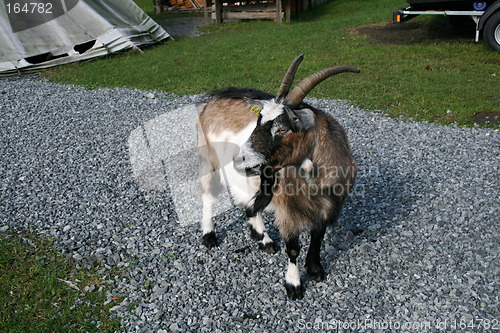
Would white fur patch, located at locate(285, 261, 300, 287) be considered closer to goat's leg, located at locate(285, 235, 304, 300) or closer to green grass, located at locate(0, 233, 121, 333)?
goat's leg, located at locate(285, 235, 304, 300)

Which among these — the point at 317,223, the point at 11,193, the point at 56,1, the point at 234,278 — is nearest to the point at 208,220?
the point at 234,278

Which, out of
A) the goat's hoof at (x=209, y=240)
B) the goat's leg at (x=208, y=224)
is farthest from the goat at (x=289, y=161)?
the goat's hoof at (x=209, y=240)

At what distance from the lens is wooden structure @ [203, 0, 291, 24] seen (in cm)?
2003

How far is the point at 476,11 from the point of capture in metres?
12.5

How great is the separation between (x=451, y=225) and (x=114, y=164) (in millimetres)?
5012

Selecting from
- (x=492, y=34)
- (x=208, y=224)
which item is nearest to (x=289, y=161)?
(x=208, y=224)

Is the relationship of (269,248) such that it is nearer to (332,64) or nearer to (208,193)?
(208,193)

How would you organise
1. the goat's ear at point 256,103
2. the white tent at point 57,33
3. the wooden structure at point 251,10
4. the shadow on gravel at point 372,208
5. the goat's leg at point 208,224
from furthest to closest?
1. the wooden structure at point 251,10
2. the white tent at point 57,33
3. the goat's leg at point 208,224
4. the shadow on gravel at point 372,208
5. the goat's ear at point 256,103

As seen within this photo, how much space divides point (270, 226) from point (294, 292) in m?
1.33

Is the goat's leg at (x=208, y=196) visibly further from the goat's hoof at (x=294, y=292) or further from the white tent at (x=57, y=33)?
the white tent at (x=57, y=33)

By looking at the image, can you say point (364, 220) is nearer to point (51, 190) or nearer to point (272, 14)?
point (51, 190)

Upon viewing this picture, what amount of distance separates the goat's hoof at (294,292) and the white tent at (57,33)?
11.8 metres

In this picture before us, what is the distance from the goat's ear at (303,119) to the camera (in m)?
3.79

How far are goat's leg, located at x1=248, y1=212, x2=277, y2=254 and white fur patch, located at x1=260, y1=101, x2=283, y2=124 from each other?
1516 millimetres
